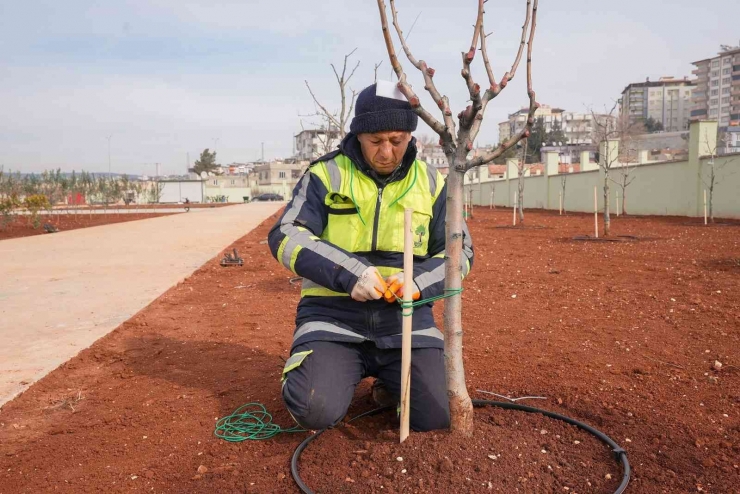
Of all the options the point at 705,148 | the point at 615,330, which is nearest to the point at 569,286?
the point at 615,330

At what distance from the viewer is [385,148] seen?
2604 mm

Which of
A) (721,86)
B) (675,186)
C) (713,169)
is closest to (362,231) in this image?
(713,169)

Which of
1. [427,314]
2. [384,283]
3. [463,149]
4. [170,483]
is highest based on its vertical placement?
[463,149]

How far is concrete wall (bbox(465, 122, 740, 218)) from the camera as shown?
16.8 m

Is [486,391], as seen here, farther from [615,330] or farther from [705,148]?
[705,148]

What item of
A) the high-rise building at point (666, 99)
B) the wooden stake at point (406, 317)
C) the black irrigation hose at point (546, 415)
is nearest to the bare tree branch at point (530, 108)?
the wooden stake at point (406, 317)

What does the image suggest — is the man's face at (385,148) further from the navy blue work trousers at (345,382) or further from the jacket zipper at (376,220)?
the navy blue work trousers at (345,382)

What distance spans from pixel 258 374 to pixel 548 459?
77.1 inches

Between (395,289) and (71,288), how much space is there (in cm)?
559

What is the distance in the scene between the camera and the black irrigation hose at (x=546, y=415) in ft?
6.70

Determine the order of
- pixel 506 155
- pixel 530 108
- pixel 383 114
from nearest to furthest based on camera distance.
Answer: pixel 530 108, pixel 383 114, pixel 506 155

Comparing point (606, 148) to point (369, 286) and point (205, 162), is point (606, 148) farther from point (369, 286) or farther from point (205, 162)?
point (205, 162)

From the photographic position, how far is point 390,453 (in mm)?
2191

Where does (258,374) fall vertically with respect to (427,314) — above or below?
below
